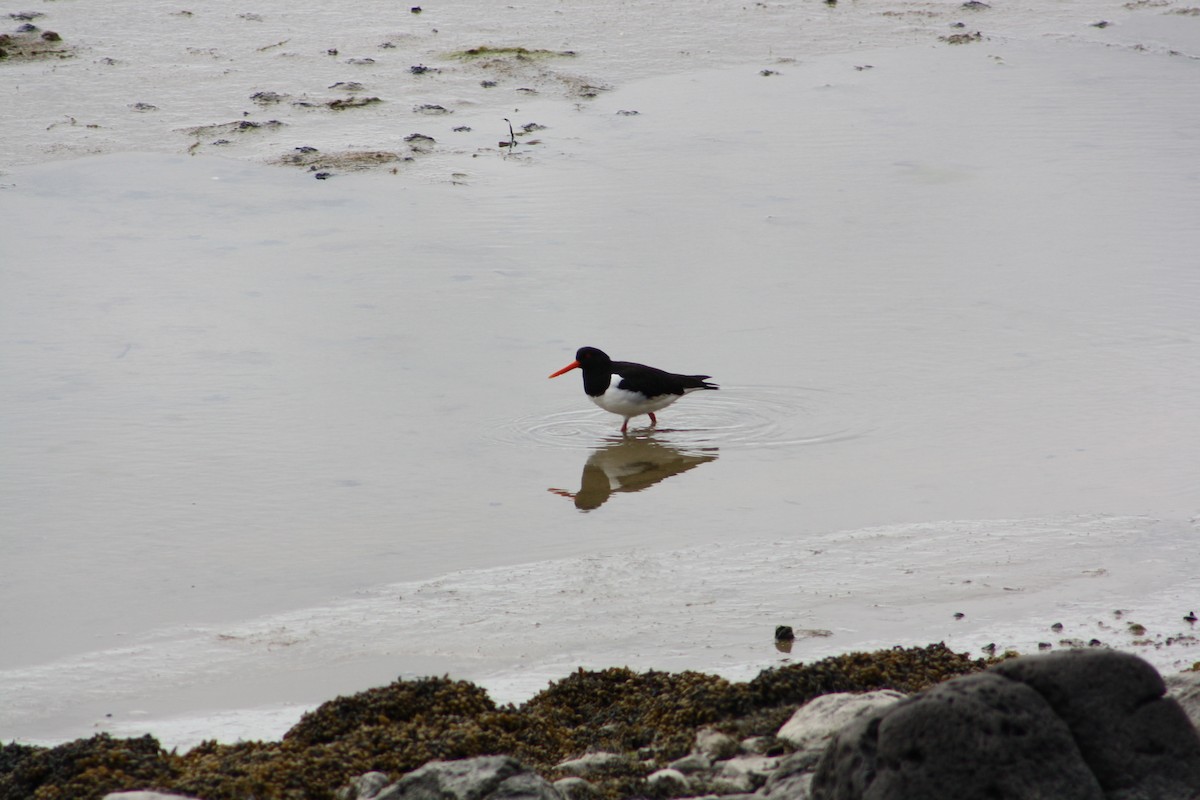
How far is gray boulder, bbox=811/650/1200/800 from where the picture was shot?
301 centimetres

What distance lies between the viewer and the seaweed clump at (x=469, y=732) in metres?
4.00

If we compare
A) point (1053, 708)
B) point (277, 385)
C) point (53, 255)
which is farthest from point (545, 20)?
point (1053, 708)

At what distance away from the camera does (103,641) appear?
5535 millimetres

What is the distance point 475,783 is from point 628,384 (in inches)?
193

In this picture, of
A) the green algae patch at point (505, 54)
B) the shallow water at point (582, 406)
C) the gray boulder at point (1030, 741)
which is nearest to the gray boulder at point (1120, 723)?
the gray boulder at point (1030, 741)

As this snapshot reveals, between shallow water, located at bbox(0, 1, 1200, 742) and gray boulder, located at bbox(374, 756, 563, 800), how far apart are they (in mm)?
1435

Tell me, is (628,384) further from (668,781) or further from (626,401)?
(668,781)

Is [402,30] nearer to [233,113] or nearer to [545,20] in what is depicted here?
[545,20]

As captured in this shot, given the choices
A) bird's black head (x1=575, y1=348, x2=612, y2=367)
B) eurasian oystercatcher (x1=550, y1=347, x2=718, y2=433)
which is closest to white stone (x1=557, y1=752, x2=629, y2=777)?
eurasian oystercatcher (x1=550, y1=347, x2=718, y2=433)

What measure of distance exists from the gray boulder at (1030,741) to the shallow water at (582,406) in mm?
1986

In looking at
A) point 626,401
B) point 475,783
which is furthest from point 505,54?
point 475,783

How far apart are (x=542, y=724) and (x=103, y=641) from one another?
2.10 metres

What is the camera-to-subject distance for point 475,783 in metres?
A: 3.43

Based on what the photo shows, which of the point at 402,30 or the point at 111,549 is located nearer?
the point at 111,549
